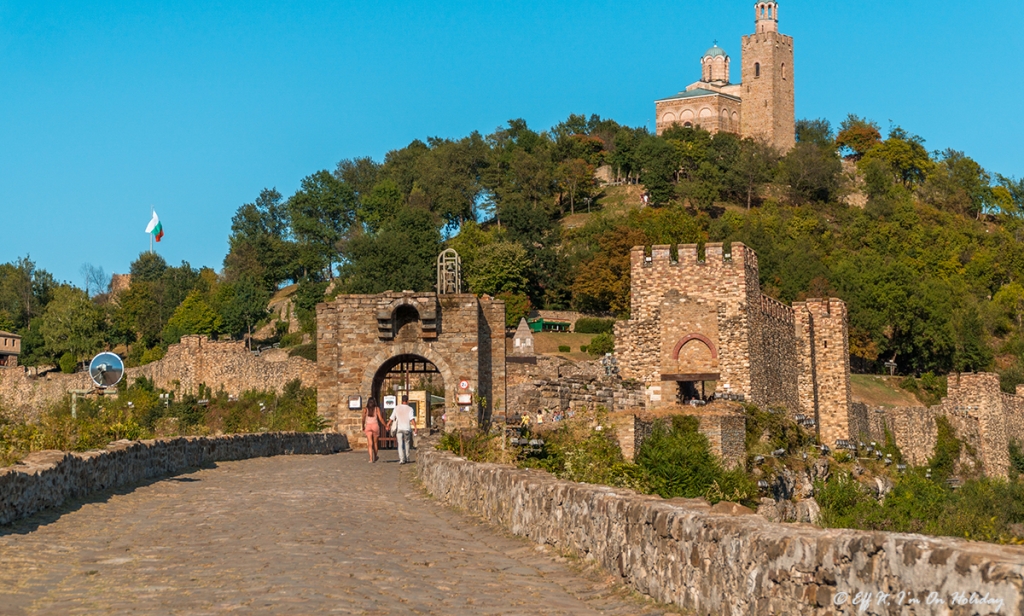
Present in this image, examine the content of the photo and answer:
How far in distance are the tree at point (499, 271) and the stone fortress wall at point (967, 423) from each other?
23.8m

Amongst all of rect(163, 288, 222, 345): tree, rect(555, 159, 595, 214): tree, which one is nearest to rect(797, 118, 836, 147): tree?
rect(555, 159, 595, 214): tree

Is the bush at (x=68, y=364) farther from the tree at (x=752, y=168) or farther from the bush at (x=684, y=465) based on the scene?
the bush at (x=684, y=465)

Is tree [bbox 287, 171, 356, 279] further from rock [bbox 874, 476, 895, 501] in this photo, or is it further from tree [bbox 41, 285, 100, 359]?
rock [bbox 874, 476, 895, 501]

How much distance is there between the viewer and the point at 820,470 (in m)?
Answer: 30.5

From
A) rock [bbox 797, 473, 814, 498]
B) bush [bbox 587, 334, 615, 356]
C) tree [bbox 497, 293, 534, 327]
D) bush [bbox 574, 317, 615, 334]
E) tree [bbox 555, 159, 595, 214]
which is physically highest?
tree [bbox 555, 159, 595, 214]

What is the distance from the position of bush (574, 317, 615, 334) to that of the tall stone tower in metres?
43.5

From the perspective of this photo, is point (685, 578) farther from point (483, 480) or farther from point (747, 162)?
point (747, 162)

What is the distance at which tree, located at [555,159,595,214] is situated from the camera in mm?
84938

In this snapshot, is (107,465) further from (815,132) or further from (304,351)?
(815,132)

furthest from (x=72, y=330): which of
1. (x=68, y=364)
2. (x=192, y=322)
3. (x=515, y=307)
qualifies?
(x=515, y=307)

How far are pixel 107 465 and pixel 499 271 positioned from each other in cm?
5201

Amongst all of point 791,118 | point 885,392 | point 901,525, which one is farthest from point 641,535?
point 791,118

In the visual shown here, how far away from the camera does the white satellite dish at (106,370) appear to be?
1416 cm

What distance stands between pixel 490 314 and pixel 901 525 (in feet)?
36.3
